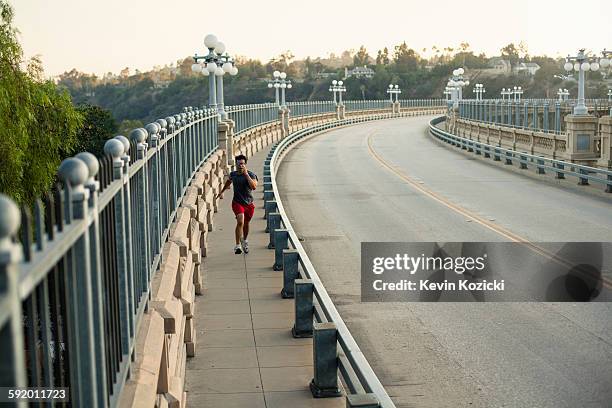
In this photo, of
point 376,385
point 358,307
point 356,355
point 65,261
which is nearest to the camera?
point 65,261

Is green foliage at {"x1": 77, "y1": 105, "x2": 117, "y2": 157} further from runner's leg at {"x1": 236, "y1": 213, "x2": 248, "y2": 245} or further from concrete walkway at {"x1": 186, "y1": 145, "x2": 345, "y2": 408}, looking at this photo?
concrete walkway at {"x1": 186, "y1": 145, "x2": 345, "y2": 408}

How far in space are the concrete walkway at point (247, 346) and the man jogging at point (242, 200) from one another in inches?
24.0

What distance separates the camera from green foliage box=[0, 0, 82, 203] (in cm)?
2434

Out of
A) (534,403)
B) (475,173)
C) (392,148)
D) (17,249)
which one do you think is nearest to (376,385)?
(534,403)

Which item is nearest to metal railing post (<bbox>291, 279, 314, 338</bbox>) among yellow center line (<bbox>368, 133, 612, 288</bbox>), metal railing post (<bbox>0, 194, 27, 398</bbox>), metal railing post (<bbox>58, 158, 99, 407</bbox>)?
yellow center line (<bbox>368, 133, 612, 288</bbox>)

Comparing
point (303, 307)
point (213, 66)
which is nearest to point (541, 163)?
point (213, 66)

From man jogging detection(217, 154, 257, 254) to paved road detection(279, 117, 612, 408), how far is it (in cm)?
144

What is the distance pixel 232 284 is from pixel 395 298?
2597 millimetres

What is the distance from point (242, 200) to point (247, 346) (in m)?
6.79

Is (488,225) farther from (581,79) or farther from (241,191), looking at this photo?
(581,79)

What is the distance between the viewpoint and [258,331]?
1129cm

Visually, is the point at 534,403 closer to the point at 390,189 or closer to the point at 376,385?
the point at 376,385

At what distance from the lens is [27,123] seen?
2766cm

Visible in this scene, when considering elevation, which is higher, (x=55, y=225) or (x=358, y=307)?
(x=55, y=225)
